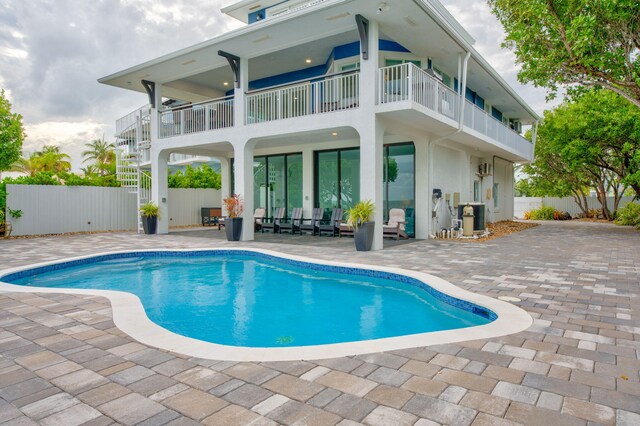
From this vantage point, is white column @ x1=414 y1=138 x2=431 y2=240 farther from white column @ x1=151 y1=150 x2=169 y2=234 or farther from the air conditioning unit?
white column @ x1=151 y1=150 x2=169 y2=234

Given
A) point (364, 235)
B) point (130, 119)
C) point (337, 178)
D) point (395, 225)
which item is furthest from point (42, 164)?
point (364, 235)

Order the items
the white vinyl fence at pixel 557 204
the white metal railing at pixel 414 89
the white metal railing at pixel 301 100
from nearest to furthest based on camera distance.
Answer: the white metal railing at pixel 414 89 → the white metal railing at pixel 301 100 → the white vinyl fence at pixel 557 204

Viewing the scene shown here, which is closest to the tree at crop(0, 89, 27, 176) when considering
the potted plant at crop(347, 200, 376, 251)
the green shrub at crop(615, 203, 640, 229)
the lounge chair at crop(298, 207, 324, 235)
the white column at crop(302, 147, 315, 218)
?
the white column at crop(302, 147, 315, 218)

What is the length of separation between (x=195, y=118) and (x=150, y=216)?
12.0 feet

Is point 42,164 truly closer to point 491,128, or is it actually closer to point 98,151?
point 98,151

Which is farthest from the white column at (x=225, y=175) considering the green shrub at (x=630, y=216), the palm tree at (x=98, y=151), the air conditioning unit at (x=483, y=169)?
the palm tree at (x=98, y=151)

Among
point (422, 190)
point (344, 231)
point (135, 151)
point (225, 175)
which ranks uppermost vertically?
point (135, 151)

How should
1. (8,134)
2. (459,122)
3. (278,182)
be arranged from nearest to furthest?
1. (459,122)
2. (8,134)
3. (278,182)

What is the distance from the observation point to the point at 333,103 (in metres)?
10.7

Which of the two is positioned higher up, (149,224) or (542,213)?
(542,213)

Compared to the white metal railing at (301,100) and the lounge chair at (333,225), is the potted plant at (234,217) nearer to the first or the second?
the white metal railing at (301,100)

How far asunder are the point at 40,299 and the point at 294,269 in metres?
4.25

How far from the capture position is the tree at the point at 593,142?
50.6 feet

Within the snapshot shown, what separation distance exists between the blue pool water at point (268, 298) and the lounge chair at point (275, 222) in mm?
5112
